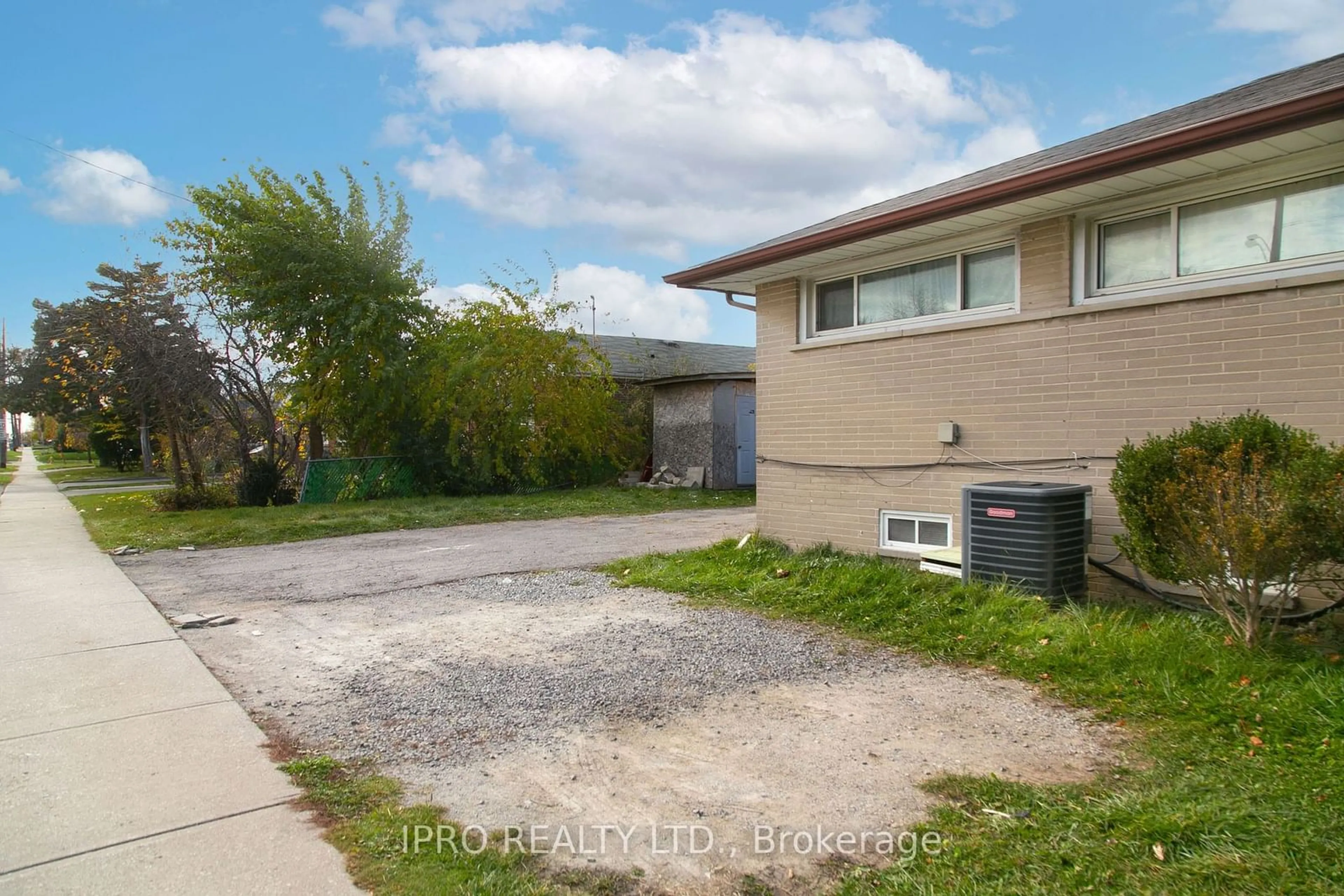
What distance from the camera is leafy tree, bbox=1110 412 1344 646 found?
14.7 ft

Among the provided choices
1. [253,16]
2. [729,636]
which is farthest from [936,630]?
[253,16]

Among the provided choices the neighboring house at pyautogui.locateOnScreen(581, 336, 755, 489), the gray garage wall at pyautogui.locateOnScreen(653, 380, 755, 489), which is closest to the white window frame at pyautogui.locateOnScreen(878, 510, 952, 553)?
the neighboring house at pyautogui.locateOnScreen(581, 336, 755, 489)

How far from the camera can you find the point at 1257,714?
415 centimetres

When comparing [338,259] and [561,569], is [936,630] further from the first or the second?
[338,259]

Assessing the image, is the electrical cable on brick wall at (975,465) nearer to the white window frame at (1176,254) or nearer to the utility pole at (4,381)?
the white window frame at (1176,254)

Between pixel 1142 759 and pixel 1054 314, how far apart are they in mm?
3937

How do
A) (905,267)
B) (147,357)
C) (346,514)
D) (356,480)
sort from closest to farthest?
(905,267)
(346,514)
(147,357)
(356,480)

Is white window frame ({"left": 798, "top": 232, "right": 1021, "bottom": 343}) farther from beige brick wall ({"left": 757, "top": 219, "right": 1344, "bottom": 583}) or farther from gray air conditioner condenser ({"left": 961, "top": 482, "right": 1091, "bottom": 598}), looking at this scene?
gray air conditioner condenser ({"left": 961, "top": 482, "right": 1091, "bottom": 598})

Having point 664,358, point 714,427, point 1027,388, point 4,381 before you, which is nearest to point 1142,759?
point 1027,388

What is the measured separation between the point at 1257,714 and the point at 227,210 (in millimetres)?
19967

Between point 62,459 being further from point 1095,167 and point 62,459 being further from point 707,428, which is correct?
point 1095,167

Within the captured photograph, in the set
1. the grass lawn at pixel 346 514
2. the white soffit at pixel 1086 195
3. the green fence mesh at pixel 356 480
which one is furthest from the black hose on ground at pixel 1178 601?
the green fence mesh at pixel 356 480

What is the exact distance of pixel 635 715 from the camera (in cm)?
462

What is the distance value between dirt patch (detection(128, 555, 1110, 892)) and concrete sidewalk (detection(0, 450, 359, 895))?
354 mm
